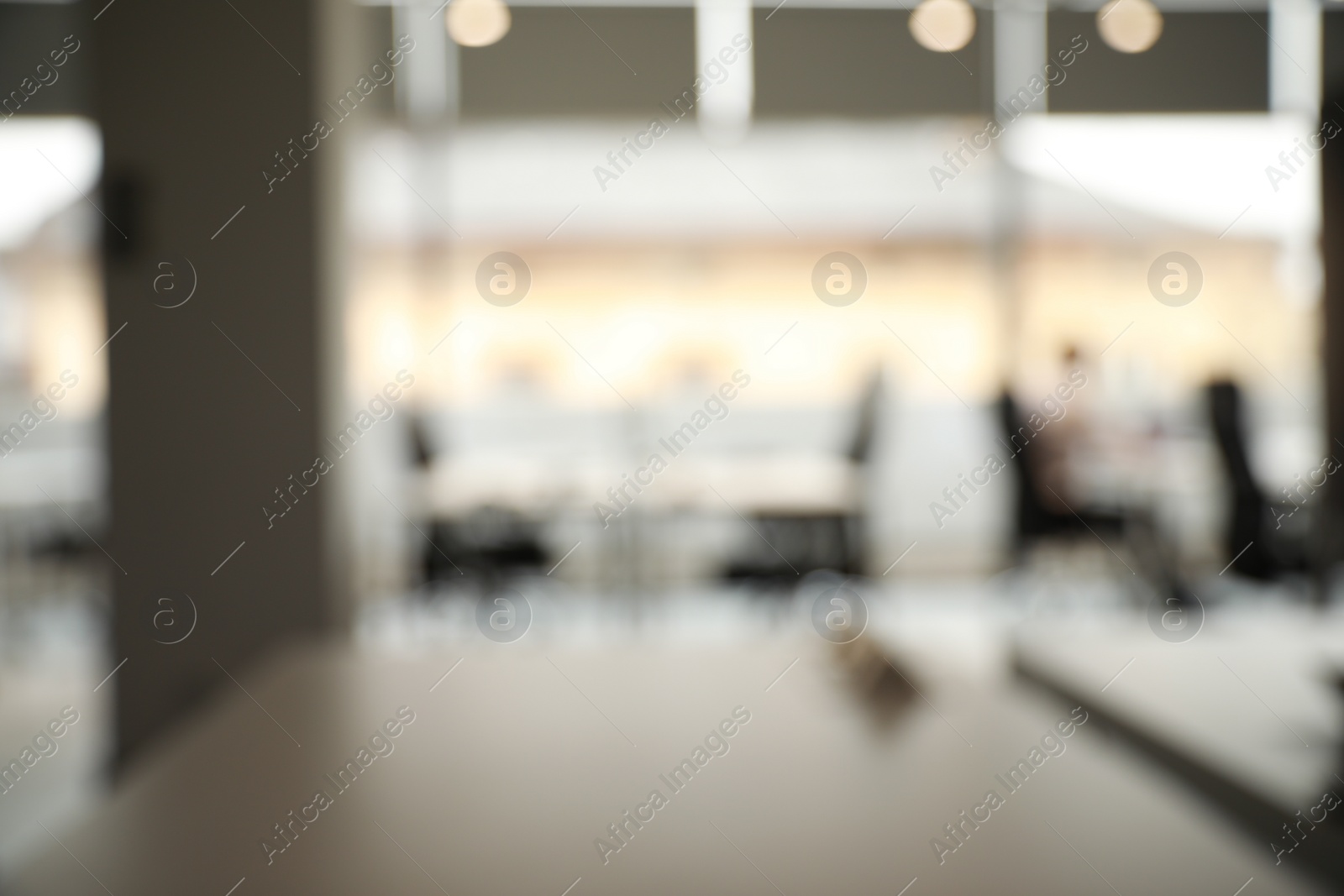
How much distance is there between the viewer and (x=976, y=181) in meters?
5.65

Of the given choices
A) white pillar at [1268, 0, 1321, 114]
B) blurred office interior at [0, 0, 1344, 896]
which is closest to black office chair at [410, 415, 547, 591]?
blurred office interior at [0, 0, 1344, 896]

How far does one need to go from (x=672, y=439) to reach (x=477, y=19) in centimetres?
330

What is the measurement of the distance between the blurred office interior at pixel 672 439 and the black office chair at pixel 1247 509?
2cm

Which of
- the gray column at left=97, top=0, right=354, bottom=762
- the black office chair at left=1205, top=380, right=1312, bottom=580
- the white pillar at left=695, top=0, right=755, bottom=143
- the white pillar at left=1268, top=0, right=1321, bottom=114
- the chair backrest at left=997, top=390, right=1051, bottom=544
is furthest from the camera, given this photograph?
the white pillar at left=1268, top=0, right=1321, bottom=114

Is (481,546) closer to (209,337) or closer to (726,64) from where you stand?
(209,337)

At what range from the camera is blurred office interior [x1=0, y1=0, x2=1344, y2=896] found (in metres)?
0.90

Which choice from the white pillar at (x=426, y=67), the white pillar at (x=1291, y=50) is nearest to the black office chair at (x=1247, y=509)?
the white pillar at (x=1291, y=50)

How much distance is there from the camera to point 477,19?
265cm

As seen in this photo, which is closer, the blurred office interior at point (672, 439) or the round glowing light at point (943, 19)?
the blurred office interior at point (672, 439)

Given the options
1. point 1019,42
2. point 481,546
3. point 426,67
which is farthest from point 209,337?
point 1019,42

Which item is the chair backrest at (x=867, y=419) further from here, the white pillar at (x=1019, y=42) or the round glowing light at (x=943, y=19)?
the white pillar at (x=1019, y=42)

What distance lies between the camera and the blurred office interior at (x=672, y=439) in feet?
2.97

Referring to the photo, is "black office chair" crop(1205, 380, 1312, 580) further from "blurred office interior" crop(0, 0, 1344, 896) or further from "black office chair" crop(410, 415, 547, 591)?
"black office chair" crop(410, 415, 547, 591)

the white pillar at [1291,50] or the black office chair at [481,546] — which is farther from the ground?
the white pillar at [1291,50]
